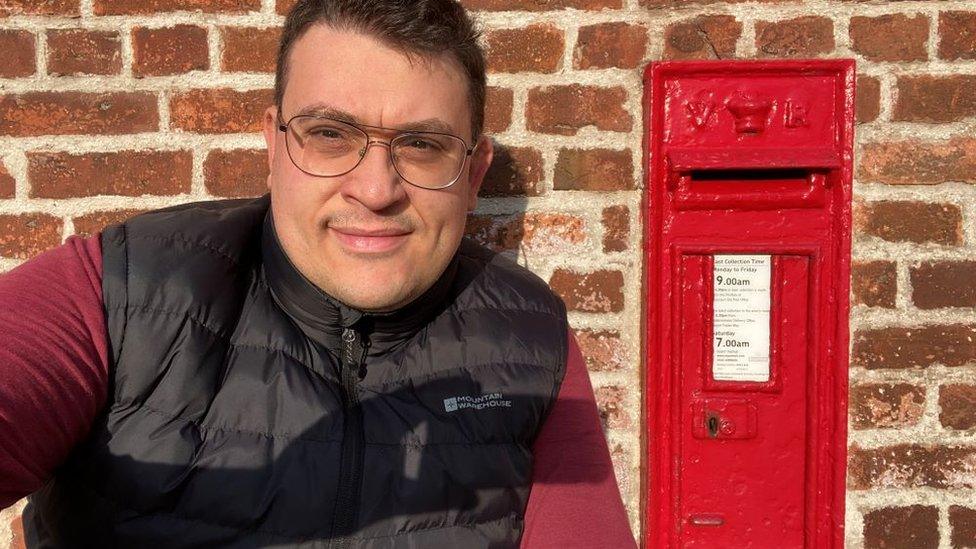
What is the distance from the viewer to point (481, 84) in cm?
125

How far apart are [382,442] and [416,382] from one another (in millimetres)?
110

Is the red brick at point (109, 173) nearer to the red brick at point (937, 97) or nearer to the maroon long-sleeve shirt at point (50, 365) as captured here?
the maroon long-sleeve shirt at point (50, 365)

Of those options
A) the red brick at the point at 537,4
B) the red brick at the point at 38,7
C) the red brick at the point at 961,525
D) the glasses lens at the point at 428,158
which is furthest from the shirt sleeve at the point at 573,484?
the red brick at the point at 38,7

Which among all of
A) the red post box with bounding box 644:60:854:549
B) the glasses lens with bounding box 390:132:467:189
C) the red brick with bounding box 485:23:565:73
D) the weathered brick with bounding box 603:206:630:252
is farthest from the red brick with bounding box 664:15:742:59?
the glasses lens with bounding box 390:132:467:189

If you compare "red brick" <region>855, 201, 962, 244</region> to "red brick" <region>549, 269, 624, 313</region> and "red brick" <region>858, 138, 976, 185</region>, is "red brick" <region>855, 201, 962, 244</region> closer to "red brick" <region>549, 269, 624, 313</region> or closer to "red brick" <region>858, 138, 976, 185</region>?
"red brick" <region>858, 138, 976, 185</region>

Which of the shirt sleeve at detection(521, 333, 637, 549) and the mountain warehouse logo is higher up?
the mountain warehouse logo

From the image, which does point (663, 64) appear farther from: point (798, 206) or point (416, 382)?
point (416, 382)

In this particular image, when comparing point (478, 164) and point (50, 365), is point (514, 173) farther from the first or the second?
point (50, 365)

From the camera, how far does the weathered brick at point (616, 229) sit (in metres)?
1.61

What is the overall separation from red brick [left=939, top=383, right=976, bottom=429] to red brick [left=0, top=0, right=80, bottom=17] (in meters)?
1.95

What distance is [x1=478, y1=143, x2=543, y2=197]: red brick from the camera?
160 centimetres

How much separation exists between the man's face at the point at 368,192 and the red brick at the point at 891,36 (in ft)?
2.94

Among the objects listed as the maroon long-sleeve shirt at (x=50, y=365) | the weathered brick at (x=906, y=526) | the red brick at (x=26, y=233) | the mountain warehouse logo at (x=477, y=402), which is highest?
the red brick at (x=26, y=233)

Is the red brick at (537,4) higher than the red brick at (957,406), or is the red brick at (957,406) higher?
the red brick at (537,4)
